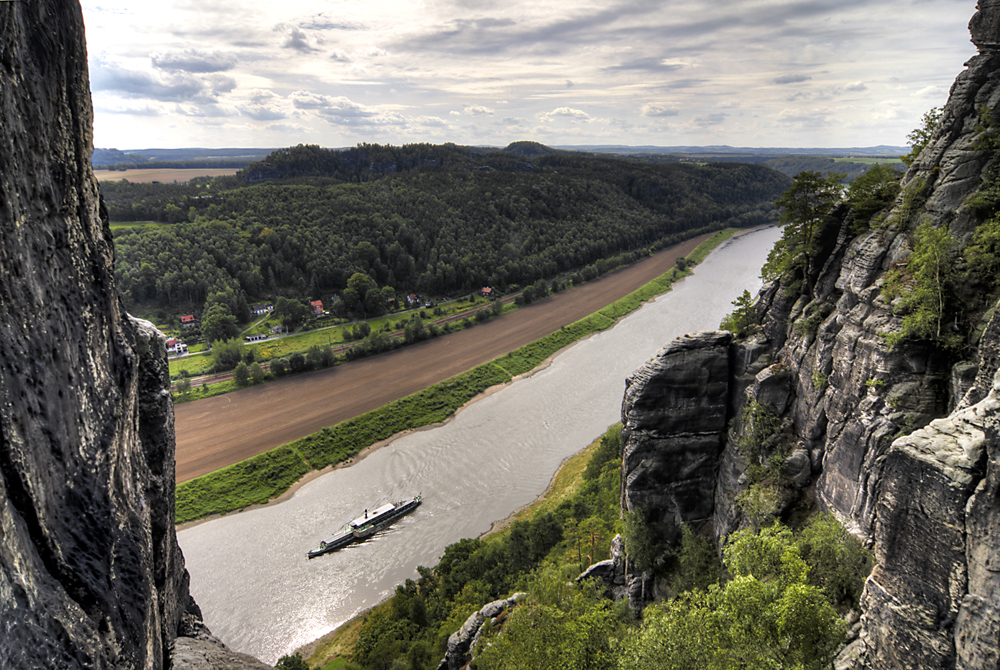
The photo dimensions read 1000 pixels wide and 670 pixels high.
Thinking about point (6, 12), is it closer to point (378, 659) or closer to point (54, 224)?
point (54, 224)

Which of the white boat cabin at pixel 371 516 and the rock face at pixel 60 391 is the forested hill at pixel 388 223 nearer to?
the white boat cabin at pixel 371 516

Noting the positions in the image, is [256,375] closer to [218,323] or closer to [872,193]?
[218,323]

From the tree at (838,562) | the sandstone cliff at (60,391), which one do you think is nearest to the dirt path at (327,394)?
the sandstone cliff at (60,391)

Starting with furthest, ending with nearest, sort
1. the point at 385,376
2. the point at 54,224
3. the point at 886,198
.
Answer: the point at 385,376 < the point at 886,198 < the point at 54,224

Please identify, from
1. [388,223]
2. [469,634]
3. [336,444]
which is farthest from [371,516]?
[388,223]

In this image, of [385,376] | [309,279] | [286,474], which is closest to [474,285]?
[309,279]
